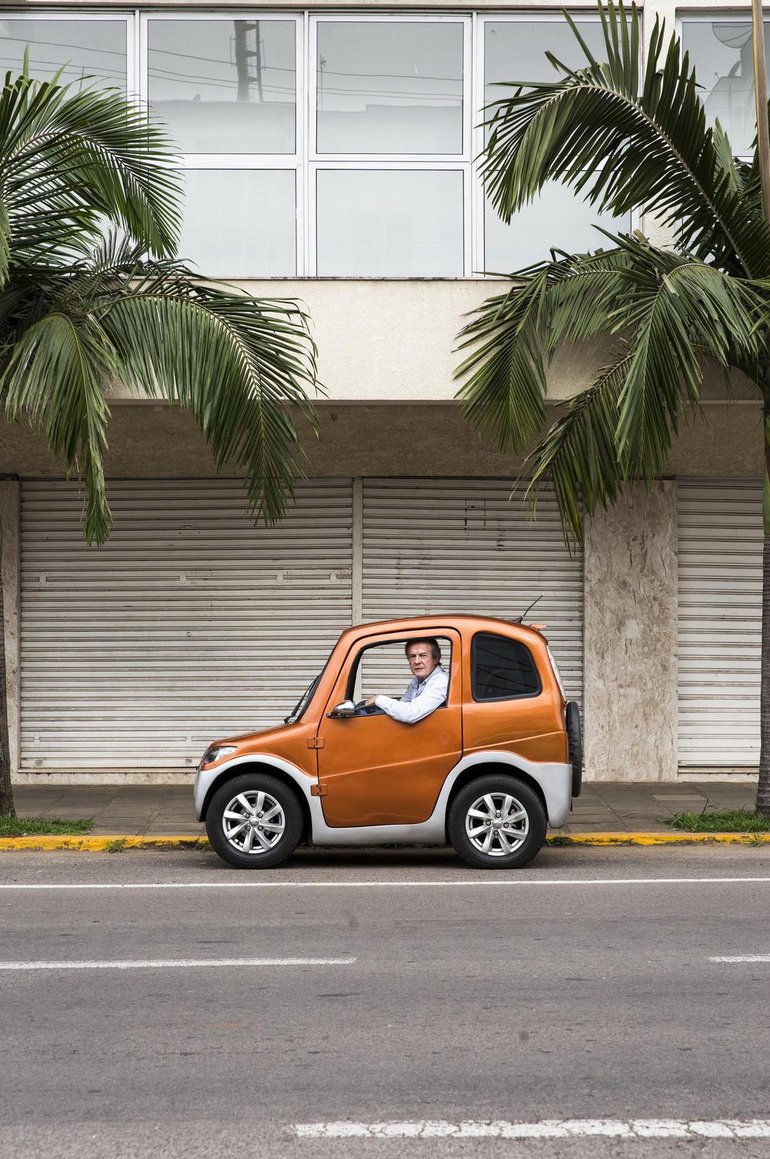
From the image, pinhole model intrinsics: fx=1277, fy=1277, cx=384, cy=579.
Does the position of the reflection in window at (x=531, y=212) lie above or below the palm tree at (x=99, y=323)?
above

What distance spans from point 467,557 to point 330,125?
180 inches

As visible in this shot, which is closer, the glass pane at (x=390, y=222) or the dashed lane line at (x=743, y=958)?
the dashed lane line at (x=743, y=958)

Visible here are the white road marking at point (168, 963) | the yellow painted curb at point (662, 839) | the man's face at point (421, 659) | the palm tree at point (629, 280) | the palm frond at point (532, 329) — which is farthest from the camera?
the palm frond at point (532, 329)

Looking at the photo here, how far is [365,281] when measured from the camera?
472 inches

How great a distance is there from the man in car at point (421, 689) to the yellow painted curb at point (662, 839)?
2.02 m

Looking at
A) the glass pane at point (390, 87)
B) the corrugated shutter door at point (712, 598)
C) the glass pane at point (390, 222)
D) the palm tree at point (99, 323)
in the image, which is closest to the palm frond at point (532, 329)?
the glass pane at point (390, 222)

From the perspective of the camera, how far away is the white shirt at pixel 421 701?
8.59 meters

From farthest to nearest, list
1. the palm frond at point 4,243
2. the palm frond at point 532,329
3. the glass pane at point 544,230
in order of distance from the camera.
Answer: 1. the glass pane at point 544,230
2. the palm frond at point 532,329
3. the palm frond at point 4,243

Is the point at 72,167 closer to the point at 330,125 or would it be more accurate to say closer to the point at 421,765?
the point at 330,125

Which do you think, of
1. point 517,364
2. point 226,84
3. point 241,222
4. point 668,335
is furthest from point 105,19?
point 668,335

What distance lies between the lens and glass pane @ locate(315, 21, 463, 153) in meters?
12.5

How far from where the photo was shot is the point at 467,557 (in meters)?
13.6

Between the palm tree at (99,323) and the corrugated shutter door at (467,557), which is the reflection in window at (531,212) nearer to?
the corrugated shutter door at (467,557)

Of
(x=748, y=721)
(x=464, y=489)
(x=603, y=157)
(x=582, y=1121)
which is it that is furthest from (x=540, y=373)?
(x=582, y=1121)
